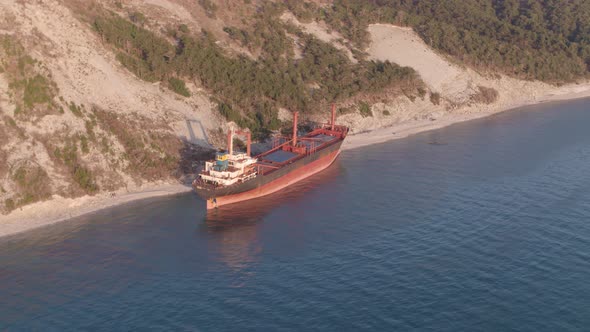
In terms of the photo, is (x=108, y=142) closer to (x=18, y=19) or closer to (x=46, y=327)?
(x=18, y=19)

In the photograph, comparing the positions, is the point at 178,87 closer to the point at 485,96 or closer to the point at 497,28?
the point at 485,96

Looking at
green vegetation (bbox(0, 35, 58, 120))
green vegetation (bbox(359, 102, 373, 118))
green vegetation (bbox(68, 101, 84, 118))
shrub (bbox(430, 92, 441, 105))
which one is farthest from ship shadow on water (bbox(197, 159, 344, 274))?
shrub (bbox(430, 92, 441, 105))

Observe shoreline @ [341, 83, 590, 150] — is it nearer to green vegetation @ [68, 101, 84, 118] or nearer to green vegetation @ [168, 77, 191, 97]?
green vegetation @ [168, 77, 191, 97]

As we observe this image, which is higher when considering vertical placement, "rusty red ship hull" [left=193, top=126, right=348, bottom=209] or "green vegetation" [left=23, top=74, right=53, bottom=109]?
"green vegetation" [left=23, top=74, right=53, bottom=109]

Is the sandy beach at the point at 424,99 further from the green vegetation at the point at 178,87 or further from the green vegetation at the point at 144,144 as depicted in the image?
the green vegetation at the point at 178,87

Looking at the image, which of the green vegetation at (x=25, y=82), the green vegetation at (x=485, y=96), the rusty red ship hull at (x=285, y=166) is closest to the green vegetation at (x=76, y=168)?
the green vegetation at (x=25, y=82)

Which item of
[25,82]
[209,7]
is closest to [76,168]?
[25,82]

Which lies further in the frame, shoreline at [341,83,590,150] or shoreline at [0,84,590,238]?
shoreline at [341,83,590,150]
